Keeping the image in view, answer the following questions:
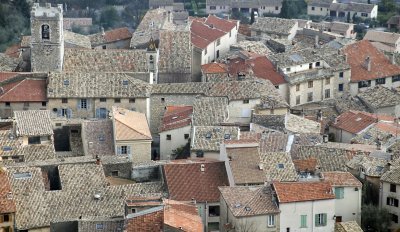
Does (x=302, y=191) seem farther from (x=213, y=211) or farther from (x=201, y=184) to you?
(x=201, y=184)

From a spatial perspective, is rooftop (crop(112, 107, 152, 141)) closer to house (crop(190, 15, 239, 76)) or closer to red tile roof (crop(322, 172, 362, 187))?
red tile roof (crop(322, 172, 362, 187))

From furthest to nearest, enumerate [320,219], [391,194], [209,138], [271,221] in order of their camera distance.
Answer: [209,138] → [391,194] → [320,219] → [271,221]

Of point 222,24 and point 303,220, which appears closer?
point 303,220

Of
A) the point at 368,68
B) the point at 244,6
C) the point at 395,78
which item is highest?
the point at 244,6

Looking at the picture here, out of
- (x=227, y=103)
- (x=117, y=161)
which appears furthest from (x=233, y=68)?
(x=117, y=161)

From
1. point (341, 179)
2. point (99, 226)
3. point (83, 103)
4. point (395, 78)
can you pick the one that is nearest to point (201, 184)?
point (341, 179)

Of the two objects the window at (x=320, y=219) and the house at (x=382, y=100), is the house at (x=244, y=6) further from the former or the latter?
the window at (x=320, y=219)

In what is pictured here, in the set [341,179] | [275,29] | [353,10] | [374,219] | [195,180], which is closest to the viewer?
[374,219]

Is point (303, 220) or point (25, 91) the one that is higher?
point (25, 91)
